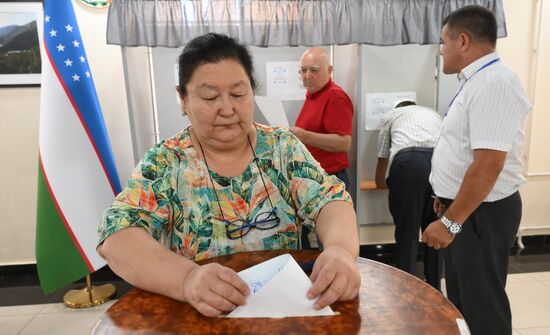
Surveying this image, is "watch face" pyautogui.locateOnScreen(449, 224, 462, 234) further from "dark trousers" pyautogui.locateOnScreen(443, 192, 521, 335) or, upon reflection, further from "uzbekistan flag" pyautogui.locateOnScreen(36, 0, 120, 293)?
"uzbekistan flag" pyautogui.locateOnScreen(36, 0, 120, 293)

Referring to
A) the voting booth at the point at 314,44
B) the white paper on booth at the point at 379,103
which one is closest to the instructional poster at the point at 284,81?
the voting booth at the point at 314,44

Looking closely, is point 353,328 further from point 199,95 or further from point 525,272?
point 525,272

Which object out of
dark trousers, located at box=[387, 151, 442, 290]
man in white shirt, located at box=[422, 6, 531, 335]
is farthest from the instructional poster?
man in white shirt, located at box=[422, 6, 531, 335]

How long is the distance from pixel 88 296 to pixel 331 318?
2.47m

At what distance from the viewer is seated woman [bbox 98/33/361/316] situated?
39.4 inches

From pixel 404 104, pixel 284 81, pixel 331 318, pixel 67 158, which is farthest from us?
pixel 284 81

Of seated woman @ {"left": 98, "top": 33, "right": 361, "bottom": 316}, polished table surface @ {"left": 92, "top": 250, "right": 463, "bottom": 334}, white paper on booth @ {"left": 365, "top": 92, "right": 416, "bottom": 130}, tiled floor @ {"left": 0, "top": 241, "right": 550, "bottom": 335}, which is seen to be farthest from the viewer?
white paper on booth @ {"left": 365, "top": 92, "right": 416, "bottom": 130}

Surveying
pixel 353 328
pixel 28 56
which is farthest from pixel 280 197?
pixel 28 56

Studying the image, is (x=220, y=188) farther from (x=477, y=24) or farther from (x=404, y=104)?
(x=404, y=104)

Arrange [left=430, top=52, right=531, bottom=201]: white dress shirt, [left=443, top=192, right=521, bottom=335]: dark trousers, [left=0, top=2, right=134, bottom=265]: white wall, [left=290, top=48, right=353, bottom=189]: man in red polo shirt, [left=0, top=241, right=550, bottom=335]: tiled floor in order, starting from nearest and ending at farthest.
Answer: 1. [left=430, top=52, right=531, bottom=201]: white dress shirt
2. [left=443, top=192, right=521, bottom=335]: dark trousers
3. [left=0, top=241, right=550, bottom=335]: tiled floor
4. [left=290, top=48, right=353, bottom=189]: man in red polo shirt
5. [left=0, top=2, right=134, bottom=265]: white wall

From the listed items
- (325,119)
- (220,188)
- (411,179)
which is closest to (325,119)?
(325,119)

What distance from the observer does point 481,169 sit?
62.4 inches

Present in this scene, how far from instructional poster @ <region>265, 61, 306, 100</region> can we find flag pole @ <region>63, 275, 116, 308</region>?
1.95m

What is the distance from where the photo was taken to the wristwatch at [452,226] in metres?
1.70
